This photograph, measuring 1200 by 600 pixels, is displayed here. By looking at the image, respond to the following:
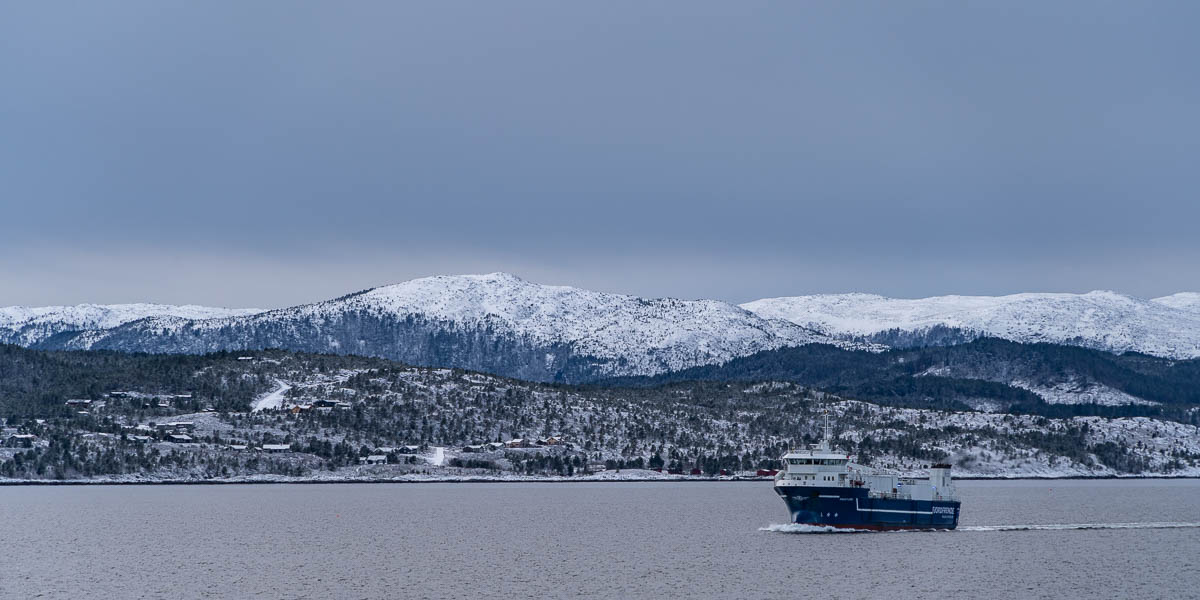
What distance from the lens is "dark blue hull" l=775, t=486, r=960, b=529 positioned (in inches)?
7362

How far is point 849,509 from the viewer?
18838 centimetres

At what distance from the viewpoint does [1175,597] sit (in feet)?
418

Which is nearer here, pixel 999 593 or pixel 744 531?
pixel 999 593

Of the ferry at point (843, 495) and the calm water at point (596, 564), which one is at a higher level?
the ferry at point (843, 495)

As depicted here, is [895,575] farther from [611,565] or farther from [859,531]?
[859,531]

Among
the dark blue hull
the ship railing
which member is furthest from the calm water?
the ship railing

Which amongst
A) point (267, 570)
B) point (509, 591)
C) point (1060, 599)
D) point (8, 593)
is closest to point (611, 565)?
point (509, 591)

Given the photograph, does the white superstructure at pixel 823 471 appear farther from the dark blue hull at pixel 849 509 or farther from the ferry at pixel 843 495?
the dark blue hull at pixel 849 509

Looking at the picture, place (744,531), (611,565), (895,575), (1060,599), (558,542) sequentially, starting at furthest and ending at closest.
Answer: (744,531), (558,542), (611,565), (895,575), (1060,599)

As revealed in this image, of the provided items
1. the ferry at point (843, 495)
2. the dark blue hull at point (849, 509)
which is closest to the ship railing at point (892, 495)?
the ferry at point (843, 495)

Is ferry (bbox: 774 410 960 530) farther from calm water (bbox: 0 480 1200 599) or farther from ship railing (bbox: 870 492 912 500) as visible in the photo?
calm water (bbox: 0 480 1200 599)

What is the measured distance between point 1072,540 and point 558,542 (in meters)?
65.0

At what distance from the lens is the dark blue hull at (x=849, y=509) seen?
187 m

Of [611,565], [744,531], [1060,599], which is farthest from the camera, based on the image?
[744,531]
